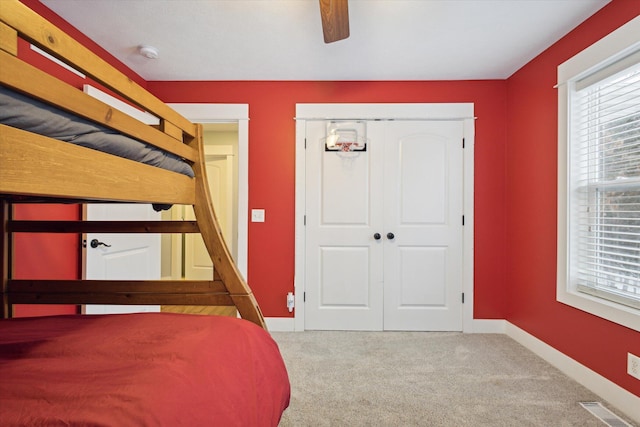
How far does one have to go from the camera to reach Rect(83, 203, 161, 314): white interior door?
2.22m

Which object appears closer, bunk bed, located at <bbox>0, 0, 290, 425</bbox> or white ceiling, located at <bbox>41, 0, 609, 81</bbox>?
bunk bed, located at <bbox>0, 0, 290, 425</bbox>

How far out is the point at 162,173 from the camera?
102 cm

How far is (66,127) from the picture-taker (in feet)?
2.23

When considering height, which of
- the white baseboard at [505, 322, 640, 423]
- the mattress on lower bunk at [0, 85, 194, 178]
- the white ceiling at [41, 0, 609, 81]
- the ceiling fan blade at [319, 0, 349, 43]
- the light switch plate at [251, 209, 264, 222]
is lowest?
the white baseboard at [505, 322, 640, 423]

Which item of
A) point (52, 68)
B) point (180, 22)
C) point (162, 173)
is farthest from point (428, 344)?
point (52, 68)

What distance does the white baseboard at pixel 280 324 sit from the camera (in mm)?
2830

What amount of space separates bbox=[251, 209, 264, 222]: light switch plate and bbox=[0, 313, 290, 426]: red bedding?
1.69 m

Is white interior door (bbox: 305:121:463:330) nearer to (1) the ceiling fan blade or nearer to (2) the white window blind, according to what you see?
(2) the white window blind

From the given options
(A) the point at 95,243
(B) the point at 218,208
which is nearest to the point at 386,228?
(A) the point at 95,243

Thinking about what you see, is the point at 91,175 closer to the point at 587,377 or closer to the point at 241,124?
the point at 241,124

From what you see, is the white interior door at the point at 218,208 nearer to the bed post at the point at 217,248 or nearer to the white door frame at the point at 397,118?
the white door frame at the point at 397,118

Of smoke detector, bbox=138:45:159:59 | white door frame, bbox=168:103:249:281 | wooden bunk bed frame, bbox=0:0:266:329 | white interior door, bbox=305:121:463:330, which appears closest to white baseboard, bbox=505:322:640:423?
white interior door, bbox=305:121:463:330

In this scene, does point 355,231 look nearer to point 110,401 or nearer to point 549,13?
point 549,13

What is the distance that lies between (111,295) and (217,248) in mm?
481
